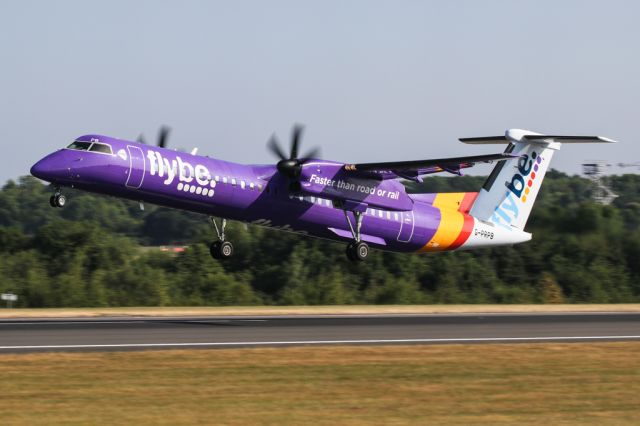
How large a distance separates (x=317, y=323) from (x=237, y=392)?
11.9 metres

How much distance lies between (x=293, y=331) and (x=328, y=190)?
9.39 metres

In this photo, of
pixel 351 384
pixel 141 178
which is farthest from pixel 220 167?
pixel 351 384

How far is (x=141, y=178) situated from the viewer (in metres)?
27.9

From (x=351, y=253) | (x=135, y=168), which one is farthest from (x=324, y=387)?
(x=351, y=253)

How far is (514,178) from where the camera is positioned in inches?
1532

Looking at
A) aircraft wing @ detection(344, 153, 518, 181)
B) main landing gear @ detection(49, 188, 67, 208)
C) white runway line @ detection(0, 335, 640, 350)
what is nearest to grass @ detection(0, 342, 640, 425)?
white runway line @ detection(0, 335, 640, 350)

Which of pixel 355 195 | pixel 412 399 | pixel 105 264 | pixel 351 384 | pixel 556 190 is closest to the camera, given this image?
pixel 412 399

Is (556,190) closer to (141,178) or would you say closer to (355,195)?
(355,195)

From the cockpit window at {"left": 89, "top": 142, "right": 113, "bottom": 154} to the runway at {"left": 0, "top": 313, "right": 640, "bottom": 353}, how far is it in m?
4.93

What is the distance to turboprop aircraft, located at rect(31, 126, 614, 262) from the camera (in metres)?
27.4

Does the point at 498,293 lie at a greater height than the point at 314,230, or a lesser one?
lesser

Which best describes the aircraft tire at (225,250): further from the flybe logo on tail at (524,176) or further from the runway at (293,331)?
the flybe logo on tail at (524,176)

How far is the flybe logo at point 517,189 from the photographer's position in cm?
3850

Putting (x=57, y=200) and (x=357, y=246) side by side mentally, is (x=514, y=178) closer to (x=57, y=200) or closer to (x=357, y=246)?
(x=357, y=246)
